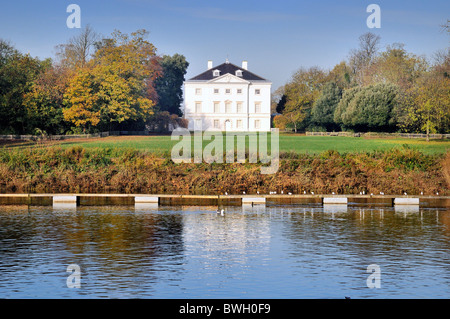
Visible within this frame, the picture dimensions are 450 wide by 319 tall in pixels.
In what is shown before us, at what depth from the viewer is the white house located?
10044cm

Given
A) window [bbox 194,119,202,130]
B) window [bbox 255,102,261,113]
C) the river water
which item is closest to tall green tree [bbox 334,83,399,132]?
window [bbox 255,102,261,113]

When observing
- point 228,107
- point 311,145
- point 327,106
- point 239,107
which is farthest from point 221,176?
point 239,107

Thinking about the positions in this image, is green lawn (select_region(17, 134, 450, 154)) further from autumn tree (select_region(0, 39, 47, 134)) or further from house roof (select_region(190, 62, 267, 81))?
house roof (select_region(190, 62, 267, 81))

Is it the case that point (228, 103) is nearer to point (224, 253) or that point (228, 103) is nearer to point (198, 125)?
point (198, 125)

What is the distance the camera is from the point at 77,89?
68500 millimetres

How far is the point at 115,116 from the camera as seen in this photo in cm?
7388

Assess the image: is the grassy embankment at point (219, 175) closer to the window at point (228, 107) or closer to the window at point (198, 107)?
the window at point (228, 107)

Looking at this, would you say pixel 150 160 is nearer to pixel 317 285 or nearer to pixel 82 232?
pixel 82 232

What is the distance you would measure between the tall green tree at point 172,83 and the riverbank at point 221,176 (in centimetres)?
7056

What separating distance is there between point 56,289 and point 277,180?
21.2m

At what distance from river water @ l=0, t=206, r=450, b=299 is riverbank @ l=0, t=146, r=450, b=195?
23.3 ft

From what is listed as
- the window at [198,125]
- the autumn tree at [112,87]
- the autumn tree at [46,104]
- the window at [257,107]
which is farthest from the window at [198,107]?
the autumn tree at [46,104]

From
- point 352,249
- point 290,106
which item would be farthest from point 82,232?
point 290,106

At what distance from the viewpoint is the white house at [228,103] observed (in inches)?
3954
